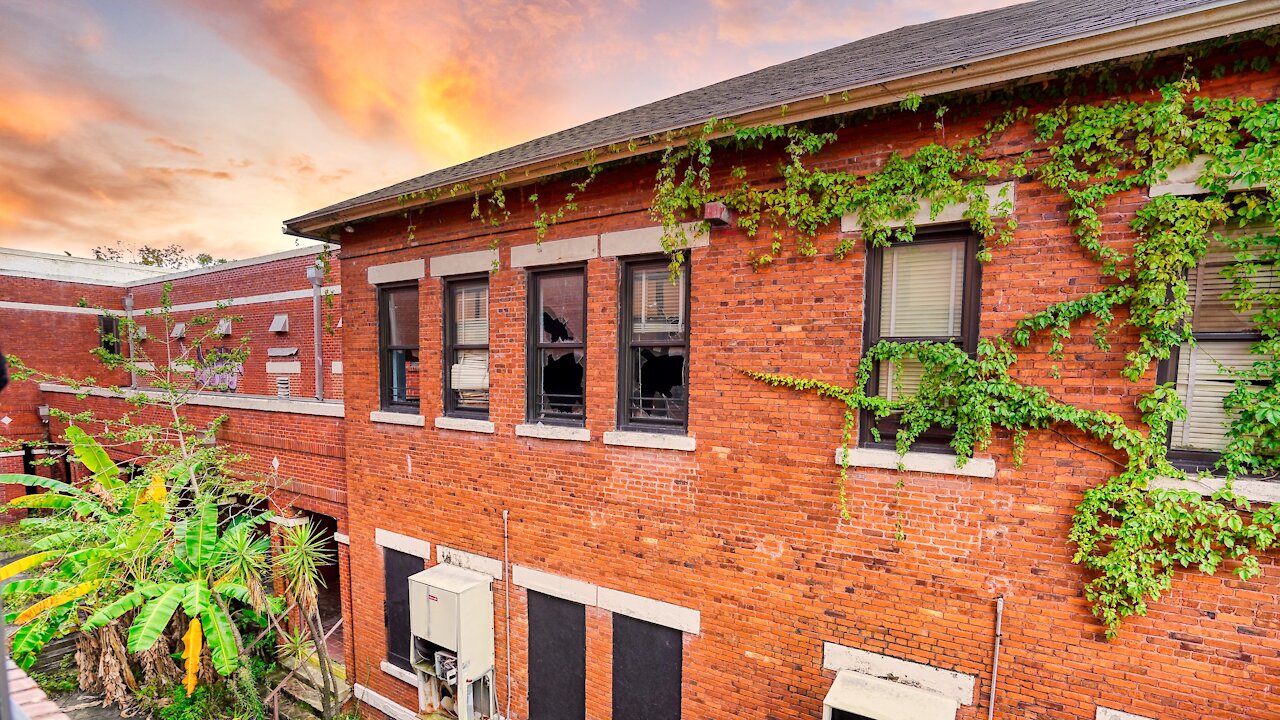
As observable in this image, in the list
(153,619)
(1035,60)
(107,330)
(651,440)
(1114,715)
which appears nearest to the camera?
(1035,60)

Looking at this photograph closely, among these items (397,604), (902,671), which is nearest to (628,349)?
(902,671)

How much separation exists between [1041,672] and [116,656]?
1302cm

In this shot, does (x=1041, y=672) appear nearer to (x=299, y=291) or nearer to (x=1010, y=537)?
(x=1010, y=537)

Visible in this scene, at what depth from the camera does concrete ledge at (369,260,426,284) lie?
7.67m

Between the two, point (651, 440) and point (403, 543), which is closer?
point (651, 440)

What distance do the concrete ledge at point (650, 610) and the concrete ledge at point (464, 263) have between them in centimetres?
442

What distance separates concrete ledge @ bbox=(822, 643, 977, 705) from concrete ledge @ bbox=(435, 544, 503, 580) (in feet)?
13.7

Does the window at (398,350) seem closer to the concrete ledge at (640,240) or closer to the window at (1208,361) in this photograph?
the concrete ledge at (640,240)

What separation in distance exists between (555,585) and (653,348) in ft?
10.6

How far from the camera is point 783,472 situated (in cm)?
537

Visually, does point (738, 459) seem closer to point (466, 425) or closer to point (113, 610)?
point (466, 425)

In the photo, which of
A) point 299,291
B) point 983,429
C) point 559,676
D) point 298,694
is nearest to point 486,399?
point 559,676

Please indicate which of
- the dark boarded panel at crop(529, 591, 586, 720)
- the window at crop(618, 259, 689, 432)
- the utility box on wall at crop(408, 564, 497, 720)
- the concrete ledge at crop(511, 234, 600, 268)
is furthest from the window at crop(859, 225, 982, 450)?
the utility box on wall at crop(408, 564, 497, 720)

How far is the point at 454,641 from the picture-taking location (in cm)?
671
